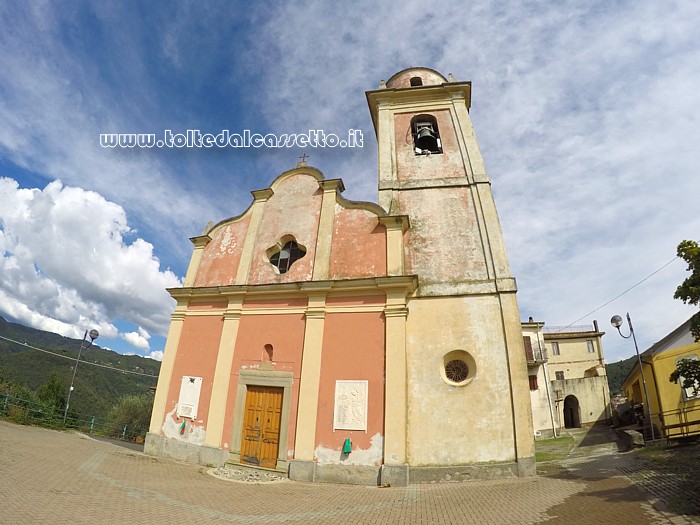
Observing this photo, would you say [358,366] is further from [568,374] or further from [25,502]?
[568,374]

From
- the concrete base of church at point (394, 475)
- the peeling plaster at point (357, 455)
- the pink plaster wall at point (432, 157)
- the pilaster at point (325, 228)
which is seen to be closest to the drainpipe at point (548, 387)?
the pink plaster wall at point (432, 157)

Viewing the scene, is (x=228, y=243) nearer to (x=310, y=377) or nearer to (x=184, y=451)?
(x=310, y=377)

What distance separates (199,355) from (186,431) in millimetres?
2135

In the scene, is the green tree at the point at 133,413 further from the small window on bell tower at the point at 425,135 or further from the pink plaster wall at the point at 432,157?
the small window on bell tower at the point at 425,135

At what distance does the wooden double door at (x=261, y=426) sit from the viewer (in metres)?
9.62

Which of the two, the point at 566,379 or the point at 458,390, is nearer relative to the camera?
the point at 458,390

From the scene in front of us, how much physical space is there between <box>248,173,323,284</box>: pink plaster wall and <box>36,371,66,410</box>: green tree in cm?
1875

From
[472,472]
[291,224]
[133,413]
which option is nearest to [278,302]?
[291,224]

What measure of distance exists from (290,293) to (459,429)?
5.80 metres

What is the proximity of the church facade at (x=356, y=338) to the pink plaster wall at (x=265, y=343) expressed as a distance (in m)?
0.04

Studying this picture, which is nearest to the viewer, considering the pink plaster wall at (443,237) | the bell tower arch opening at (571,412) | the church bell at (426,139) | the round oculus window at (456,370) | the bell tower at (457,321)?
the bell tower at (457,321)

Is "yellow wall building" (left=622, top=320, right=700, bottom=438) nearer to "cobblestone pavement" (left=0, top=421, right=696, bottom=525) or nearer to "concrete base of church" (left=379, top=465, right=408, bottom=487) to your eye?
"cobblestone pavement" (left=0, top=421, right=696, bottom=525)

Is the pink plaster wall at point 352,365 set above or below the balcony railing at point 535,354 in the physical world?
below

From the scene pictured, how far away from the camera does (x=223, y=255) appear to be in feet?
42.5
